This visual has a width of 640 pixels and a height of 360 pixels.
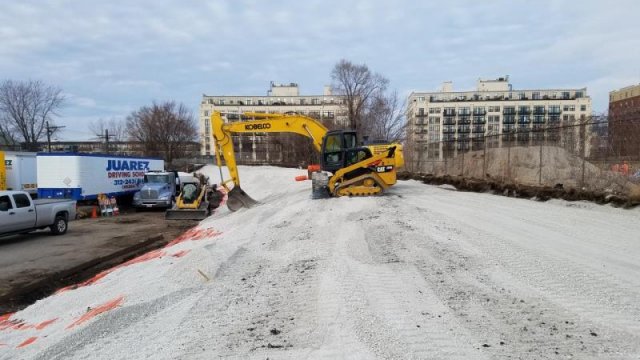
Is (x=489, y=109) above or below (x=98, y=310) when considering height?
above

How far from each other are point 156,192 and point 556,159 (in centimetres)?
2119

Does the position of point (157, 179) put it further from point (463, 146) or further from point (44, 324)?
point (44, 324)

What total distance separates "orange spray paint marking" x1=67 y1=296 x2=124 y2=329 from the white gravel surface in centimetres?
12

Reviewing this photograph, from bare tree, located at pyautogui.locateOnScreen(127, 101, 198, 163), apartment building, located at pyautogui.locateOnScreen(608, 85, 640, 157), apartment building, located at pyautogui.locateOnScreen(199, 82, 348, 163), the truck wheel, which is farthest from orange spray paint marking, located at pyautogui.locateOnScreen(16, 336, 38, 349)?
apartment building, located at pyautogui.locateOnScreen(199, 82, 348, 163)

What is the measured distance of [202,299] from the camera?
615 cm

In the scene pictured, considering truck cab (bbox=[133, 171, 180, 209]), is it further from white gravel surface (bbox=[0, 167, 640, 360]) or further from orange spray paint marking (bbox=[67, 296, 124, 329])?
orange spray paint marking (bbox=[67, 296, 124, 329])

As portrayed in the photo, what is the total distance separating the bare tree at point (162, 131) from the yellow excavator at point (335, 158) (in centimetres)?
6817

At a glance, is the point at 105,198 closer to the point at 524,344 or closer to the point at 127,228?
the point at 127,228

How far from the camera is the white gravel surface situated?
177 inches

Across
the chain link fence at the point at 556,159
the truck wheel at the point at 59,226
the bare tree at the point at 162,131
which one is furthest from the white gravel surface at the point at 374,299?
the bare tree at the point at 162,131

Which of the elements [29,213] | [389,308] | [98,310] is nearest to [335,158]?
[29,213]

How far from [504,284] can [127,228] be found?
17906mm

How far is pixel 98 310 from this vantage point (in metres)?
6.66

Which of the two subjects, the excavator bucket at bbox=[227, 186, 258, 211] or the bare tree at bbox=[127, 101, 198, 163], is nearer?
the excavator bucket at bbox=[227, 186, 258, 211]
